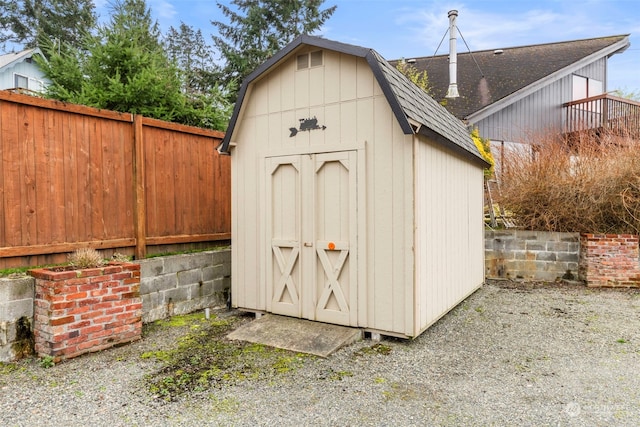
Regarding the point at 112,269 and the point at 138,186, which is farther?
the point at 138,186

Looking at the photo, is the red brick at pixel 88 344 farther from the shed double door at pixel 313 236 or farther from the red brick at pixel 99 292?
the shed double door at pixel 313 236

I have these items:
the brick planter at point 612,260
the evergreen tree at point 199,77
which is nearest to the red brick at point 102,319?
the evergreen tree at point 199,77

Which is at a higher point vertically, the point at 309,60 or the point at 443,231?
the point at 309,60

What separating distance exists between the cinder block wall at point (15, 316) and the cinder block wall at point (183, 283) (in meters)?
1.16

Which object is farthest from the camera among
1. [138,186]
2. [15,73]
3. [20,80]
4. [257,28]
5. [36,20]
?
[36,20]

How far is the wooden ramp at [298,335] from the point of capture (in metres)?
4.02

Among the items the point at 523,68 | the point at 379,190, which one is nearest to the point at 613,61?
the point at 523,68

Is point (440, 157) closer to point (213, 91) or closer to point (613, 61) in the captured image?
point (213, 91)

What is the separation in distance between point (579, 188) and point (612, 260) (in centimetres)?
140

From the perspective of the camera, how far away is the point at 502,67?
14047 mm

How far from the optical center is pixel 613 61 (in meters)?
15.1

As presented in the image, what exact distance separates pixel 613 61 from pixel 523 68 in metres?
4.46

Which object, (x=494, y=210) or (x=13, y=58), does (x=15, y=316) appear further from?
(x=13, y=58)

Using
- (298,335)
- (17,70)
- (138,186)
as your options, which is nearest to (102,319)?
(138,186)
